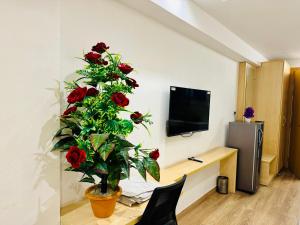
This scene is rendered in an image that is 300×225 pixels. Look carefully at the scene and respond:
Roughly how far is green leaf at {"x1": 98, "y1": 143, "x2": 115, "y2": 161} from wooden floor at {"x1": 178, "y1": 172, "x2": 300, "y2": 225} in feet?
6.88

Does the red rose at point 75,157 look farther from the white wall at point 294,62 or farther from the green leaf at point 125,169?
the white wall at point 294,62

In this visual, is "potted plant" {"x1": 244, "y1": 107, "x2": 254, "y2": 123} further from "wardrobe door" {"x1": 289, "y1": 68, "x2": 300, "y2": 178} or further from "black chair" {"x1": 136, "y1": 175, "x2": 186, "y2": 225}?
"black chair" {"x1": 136, "y1": 175, "x2": 186, "y2": 225}

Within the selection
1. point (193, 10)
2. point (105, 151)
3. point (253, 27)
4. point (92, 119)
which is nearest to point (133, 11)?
point (193, 10)

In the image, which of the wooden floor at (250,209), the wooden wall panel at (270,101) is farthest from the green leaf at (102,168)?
the wooden wall panel at (270,101)

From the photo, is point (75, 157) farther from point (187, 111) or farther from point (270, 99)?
point (270, 99)

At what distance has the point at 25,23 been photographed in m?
1.04

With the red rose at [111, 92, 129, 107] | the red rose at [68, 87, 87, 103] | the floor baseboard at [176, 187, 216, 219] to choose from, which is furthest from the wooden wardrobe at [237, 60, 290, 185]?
the red rose at [68, 87, 87, 103]

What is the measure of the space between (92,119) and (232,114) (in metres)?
3.63

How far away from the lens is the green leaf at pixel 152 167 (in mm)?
1327

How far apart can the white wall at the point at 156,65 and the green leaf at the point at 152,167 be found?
0.63 m

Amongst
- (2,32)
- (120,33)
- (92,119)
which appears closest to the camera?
(2,32)

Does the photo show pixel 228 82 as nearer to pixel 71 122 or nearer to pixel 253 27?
pixel 253 27

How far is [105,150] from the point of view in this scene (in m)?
1.16

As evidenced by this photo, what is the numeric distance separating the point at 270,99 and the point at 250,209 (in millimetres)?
2460
